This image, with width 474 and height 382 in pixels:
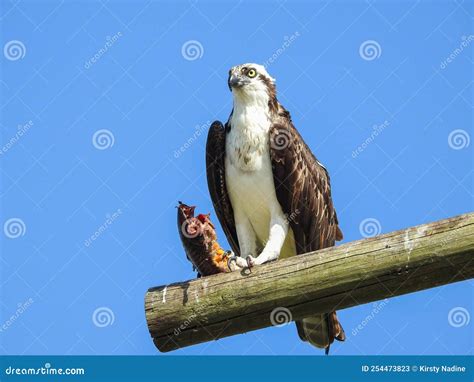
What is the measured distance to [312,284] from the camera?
5.46 metres

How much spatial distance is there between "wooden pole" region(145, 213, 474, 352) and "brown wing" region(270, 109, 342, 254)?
206 centimetres

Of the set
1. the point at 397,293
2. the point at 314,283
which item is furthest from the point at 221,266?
the point at 397,293

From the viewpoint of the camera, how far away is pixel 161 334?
18.9 feet

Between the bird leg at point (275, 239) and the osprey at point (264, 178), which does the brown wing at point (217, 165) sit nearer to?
the osprey at point (264, 178)

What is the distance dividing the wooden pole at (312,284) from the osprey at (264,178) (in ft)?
5.99

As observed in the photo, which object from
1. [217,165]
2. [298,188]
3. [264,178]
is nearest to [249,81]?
[217,165]

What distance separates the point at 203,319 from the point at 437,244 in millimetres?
1753

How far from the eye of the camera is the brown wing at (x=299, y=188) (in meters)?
7.80

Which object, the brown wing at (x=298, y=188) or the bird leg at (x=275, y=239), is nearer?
the bird leg at (x=275, y=239)

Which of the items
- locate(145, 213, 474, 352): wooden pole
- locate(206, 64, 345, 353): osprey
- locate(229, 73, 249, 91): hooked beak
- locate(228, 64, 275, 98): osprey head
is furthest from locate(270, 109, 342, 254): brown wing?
locate(145, 213, 474, 352): wooden pole

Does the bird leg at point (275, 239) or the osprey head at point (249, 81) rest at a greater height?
the osprey head at point (249, 81)

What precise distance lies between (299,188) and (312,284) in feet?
8.04

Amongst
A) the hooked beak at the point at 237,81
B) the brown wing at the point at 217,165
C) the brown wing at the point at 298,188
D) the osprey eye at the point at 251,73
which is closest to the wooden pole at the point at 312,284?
the brown wing at the point at 298,188

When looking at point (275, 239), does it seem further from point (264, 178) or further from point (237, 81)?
point (237, 81)
